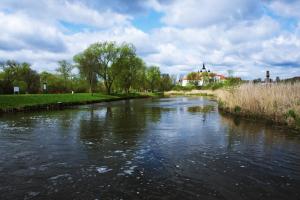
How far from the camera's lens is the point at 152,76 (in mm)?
105312

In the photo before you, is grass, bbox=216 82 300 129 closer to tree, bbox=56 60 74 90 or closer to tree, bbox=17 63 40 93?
tree, bbox=17 63 40 93

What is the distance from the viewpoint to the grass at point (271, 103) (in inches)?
644

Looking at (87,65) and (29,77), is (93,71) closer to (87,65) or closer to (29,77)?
(87,65)

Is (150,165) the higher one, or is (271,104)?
(271,104)

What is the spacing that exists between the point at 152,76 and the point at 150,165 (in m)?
96.8

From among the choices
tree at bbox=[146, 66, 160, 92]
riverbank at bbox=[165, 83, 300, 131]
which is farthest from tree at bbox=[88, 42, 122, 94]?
riverbank at bbox=[165, 83, 300, 131]

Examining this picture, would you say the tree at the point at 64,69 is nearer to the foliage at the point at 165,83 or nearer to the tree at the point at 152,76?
the tree at the point at 152,76

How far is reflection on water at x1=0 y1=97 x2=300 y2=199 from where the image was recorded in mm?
6926

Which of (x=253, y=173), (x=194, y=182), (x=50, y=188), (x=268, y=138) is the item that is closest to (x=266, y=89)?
(x=268, y=138)

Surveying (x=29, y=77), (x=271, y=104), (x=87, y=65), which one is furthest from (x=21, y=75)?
(x=271, y=104)

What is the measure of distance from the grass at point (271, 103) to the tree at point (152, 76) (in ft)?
265

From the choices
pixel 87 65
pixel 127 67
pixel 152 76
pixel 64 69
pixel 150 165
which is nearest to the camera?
pixel 150 165

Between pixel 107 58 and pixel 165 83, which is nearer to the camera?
pixel 107 58

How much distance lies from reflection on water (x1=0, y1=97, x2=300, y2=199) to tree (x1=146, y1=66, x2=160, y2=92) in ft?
296
